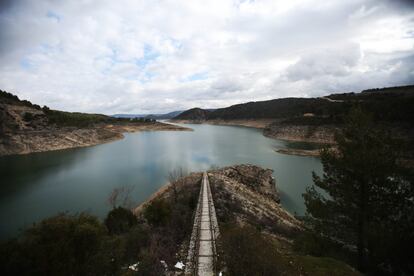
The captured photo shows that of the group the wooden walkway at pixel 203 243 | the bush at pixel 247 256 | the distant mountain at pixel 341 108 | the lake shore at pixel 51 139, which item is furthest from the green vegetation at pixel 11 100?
the distant mountain at pixel 341 108

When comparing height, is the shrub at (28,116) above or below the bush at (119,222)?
above

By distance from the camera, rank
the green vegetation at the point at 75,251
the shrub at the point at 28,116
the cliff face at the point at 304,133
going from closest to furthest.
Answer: the green vegetation at the point at 75,251
the shrub at the point at 28,116
the cliff face at the point at 304,133

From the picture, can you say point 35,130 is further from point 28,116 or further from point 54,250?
point 54,250

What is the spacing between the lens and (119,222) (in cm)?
1686

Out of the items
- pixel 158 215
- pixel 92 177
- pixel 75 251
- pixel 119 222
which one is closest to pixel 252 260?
pixel 75 251

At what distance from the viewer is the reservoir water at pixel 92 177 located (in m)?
25.0

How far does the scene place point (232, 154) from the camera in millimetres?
55969

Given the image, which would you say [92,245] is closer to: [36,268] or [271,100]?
[36,268]

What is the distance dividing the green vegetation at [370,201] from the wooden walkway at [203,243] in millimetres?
5508

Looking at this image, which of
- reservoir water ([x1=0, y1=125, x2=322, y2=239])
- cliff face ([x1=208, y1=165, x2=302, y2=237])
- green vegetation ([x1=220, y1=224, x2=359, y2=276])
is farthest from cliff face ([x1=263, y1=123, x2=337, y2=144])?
green vegetation ([x1=220, y1=224, x2=359, y2=276])

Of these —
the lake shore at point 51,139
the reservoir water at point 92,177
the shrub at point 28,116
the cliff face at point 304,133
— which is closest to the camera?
the reservoir water at point 92,177

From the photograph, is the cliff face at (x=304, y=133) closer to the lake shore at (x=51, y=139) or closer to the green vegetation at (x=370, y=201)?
the lake shore at (x=51, y=139)

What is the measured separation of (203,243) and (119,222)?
690 centimetres

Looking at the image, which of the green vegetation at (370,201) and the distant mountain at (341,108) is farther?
the distant mountain at (341,108)
